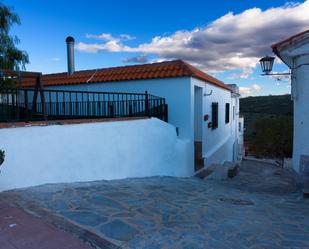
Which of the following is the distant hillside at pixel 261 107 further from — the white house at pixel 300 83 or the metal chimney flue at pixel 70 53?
the white house at pixel 300 83

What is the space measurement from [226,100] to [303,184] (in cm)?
1003

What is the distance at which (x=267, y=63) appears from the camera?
847 centimetres

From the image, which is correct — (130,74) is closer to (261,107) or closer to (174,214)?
(174,214)

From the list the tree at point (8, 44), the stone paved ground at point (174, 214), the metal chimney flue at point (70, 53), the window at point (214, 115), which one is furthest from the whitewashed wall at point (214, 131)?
the metal chimney flue at point (70, 53)

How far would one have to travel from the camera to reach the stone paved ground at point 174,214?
340 cm

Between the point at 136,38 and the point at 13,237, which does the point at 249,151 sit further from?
the point at 13,237

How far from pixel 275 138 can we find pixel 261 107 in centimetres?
1524

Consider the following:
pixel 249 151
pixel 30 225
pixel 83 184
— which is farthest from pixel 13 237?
pixel 249 151

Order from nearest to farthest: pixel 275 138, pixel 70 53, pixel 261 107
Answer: pixel 70 53, pixel 275 138, pixel 261 107

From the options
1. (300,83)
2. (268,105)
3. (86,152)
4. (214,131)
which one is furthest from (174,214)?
(268,105)

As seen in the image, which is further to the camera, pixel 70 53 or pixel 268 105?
pixel 268 105

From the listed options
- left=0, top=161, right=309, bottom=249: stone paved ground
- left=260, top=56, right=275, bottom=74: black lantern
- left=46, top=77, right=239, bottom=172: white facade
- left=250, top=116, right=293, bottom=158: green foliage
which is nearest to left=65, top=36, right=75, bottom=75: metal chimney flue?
left=46, top=77, right=239, bottom=172: white facade

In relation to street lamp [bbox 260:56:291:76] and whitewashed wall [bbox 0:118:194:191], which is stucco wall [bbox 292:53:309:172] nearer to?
street lamp [bbox 260:56:291:76]

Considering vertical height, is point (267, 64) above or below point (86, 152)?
above
